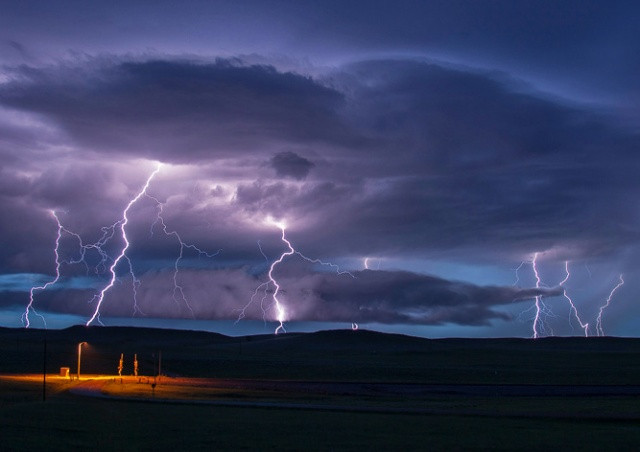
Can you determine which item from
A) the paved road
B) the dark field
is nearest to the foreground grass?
the dark field

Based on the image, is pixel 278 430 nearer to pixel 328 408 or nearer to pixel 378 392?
pixel 328 408

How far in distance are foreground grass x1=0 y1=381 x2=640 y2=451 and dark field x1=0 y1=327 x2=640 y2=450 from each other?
0.05 m

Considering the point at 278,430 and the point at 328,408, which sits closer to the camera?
the point at 278,430

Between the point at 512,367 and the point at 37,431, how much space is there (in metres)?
78.0

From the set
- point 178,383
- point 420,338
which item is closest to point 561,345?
point 420,338

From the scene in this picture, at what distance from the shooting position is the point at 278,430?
97.3 feet

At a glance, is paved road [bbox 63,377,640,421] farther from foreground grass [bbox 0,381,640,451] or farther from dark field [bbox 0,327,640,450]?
foreground grass [bbox 0,381,640,451]

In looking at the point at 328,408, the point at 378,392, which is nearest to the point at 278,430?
the point at 328,408

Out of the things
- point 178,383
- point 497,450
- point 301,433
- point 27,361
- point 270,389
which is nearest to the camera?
point 497,450

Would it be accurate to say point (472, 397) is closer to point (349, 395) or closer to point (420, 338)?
point (349, 395)

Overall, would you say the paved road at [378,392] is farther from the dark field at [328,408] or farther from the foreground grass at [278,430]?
the foreground grass at [278,430]

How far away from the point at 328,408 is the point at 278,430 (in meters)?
11.5

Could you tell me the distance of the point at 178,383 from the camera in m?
64.2

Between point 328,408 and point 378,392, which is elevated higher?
point 328,408
